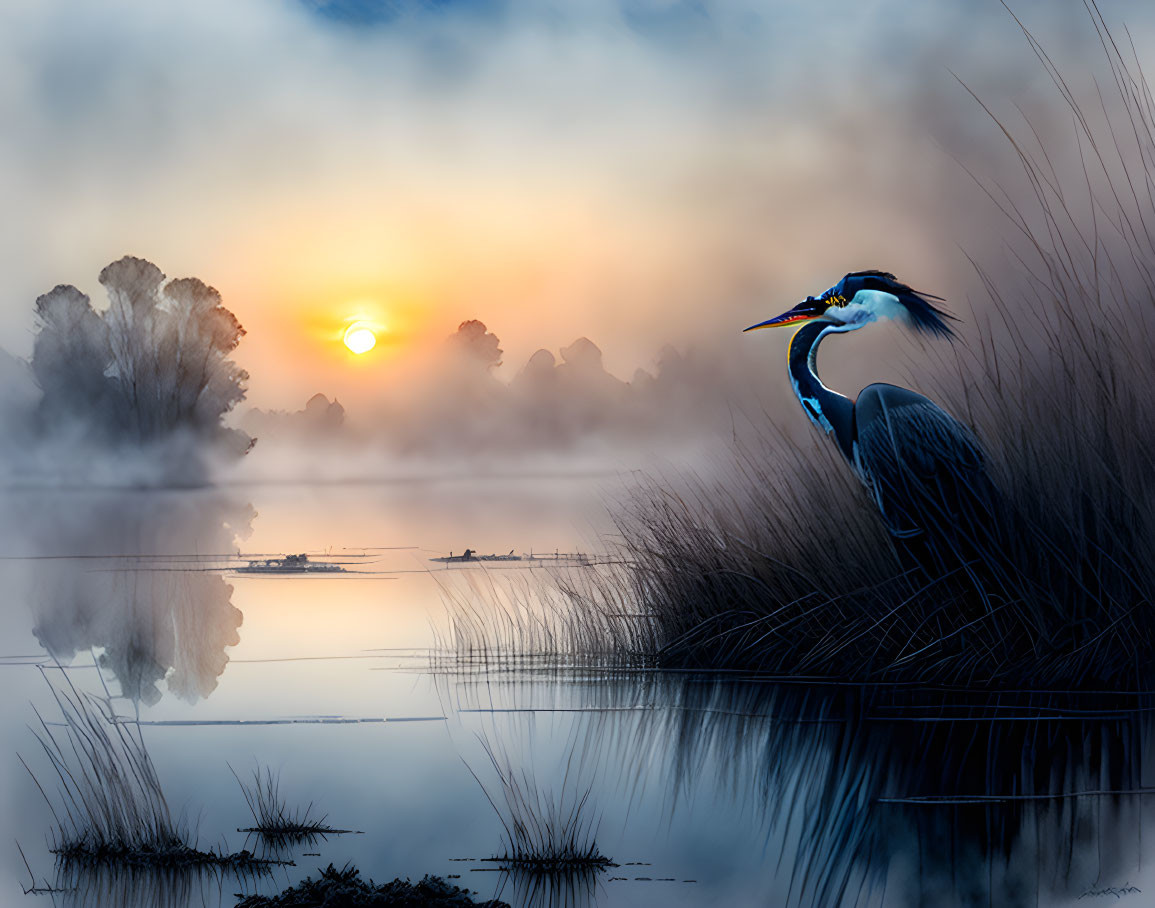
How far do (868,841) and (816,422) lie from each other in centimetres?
215

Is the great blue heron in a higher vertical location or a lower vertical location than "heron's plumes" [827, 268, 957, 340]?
lower

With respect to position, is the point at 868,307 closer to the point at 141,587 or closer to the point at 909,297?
the point at 909,297

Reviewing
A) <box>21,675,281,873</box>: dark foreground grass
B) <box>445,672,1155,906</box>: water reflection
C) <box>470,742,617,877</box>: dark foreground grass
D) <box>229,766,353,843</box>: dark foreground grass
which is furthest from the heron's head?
<box>21,675,281,873</box>: dark foreground grass

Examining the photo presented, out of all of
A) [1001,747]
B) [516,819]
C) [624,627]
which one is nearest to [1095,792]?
[1001,747]

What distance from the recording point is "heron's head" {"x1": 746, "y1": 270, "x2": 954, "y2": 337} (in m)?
4.04

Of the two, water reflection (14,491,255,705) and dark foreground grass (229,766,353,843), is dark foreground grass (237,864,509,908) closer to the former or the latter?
dark foreground grass (229,766,353,843)

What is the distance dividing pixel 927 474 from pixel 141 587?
7.90 metres

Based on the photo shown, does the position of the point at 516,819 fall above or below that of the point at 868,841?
above

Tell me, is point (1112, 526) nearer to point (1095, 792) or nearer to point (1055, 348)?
point (1055, 348)

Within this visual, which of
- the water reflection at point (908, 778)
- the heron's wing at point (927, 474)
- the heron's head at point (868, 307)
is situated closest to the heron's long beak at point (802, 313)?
the heron's head at point (868, 307)

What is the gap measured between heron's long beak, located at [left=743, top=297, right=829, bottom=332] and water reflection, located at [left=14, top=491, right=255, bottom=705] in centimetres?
336

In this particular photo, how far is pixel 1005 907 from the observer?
89.0 inches

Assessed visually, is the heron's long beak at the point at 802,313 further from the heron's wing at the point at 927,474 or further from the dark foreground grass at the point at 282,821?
the dark foreground grass at the point at 282,821

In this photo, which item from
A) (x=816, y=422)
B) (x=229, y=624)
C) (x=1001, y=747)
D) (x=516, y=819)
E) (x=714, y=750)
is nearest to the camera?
(x=516, y=819)
